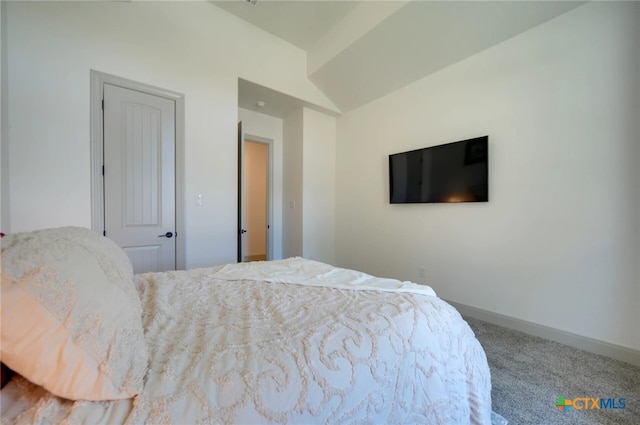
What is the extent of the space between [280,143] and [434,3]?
2.84 m

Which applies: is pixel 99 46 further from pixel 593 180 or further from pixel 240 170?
pixel 593 180

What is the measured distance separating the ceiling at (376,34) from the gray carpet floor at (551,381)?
285 centimetres

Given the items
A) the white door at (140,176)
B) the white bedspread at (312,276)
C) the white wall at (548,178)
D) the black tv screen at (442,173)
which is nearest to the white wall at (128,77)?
the white door at (140,176)

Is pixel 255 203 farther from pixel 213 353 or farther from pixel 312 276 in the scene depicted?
pixel 213 353

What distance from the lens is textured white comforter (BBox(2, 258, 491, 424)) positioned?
61 centimetres

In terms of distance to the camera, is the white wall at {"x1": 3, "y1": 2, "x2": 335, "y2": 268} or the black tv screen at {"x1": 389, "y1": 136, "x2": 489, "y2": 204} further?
the black tv screen at {"x1": 389, "y1": 136, "x2": 489, "y2": 204}

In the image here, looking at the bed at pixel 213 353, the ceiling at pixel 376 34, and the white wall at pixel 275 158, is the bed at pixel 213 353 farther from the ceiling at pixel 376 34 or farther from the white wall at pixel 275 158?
the white wall at pixel 275 158

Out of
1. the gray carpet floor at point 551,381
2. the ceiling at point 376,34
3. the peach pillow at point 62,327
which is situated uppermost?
the ceiling at point 376,34

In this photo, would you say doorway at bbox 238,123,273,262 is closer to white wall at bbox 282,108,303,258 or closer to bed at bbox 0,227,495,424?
white wall at bbox 282,108,303,258

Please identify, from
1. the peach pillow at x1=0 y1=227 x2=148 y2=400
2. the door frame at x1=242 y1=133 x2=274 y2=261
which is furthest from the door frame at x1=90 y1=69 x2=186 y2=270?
the peach pillow at x1=0 y1=227 x2=148 y2=400

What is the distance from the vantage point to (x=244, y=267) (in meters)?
1.94

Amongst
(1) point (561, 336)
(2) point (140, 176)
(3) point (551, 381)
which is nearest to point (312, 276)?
(3) point (551, 381)

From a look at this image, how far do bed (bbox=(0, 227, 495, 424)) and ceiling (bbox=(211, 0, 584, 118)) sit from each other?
8.95 ft

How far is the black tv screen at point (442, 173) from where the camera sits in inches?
105
